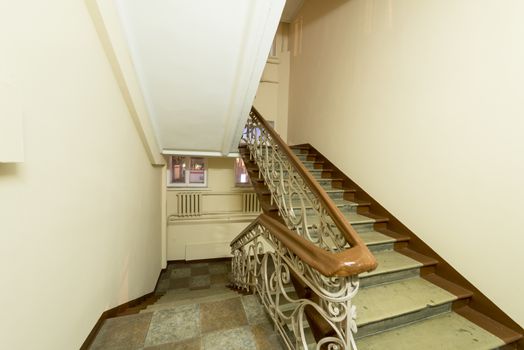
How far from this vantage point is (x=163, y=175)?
4.14 meters

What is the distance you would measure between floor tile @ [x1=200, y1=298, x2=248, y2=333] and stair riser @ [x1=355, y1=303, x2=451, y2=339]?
0.88 meters

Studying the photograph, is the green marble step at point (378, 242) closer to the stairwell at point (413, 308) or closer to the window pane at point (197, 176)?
the stairwell at point (413, 308)

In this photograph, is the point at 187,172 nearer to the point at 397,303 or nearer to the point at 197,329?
the point at 197,329

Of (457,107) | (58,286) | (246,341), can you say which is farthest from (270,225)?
(457,107)

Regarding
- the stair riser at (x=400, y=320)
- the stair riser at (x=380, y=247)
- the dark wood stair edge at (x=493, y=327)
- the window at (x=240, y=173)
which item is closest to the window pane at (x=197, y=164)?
the window at (x=240, y=173)

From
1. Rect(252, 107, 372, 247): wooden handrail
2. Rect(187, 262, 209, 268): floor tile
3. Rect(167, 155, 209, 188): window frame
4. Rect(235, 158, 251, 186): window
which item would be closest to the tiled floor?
Rect(252, 107, 372, 247): wooden handrail

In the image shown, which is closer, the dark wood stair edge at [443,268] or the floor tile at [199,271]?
the dark wood stair edge at [443,268]

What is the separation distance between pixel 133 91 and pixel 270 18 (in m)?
1.35

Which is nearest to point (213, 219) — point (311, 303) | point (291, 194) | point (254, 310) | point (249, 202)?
point (249, 202)

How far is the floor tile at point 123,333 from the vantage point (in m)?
1.46

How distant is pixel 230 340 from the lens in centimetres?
147

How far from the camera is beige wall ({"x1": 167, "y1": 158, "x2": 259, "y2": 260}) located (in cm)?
468

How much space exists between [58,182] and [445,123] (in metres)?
3.09

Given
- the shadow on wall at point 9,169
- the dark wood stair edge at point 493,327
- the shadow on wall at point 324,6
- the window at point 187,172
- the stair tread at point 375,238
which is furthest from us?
the window at point 187,172
